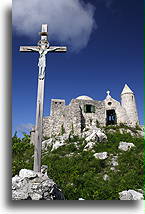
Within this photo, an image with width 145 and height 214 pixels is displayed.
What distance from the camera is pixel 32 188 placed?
2711mm

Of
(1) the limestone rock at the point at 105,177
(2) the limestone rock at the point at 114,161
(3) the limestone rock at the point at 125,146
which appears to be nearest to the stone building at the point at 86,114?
(3) the limestone rock at the point at 125,146

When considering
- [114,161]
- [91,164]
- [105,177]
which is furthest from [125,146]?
[105,177]

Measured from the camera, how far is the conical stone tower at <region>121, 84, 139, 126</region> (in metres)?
14.8

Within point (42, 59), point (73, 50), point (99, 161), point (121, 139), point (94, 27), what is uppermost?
point (94, 27)

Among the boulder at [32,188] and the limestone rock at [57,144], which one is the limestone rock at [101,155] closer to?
the limestone rock at [57,144]

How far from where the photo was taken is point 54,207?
9.05 ft

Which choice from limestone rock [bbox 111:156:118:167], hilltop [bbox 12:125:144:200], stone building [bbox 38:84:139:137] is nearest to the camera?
hilltop [bbox 12:125:144:200]

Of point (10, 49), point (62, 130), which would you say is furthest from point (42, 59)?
point (62, 130)

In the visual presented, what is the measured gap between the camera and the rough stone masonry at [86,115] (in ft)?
44.5

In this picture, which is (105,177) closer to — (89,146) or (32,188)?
(89,146)

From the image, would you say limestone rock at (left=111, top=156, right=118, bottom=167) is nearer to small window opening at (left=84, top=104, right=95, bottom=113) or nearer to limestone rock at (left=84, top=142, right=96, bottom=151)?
limestone rock at (left=84, top=142, right=96, bottom=151)

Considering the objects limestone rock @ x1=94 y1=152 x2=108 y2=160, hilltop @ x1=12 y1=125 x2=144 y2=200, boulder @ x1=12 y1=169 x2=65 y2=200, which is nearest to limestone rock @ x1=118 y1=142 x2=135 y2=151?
hilltop @ x1=12 y1=125 x2=144 y2=200

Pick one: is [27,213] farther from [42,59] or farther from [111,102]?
[111,102]

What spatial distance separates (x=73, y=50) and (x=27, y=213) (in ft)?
9.95
